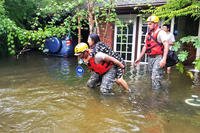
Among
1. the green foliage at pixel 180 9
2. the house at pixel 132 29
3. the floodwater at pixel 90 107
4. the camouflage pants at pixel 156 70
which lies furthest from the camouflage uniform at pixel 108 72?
the house at pixel 132 29

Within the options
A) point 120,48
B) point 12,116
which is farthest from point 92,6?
point 12,116

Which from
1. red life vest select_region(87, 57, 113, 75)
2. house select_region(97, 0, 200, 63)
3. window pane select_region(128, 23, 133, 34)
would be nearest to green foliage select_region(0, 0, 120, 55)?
house select_region(97, 0, 200, 63)

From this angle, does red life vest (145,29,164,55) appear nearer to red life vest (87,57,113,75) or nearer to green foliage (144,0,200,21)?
green foliage (144,0,200,21)

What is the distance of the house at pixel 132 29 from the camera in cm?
1323

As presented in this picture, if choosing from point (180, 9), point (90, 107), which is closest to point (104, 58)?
point (90, 107)

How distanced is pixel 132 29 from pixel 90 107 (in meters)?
7.78

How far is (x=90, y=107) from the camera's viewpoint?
694cm

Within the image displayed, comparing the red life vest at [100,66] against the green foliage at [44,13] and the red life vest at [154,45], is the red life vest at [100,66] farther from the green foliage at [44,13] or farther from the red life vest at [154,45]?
the green foliage at [44,13]

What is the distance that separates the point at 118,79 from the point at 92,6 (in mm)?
4879

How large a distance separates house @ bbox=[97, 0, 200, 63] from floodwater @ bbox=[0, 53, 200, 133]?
345 cm

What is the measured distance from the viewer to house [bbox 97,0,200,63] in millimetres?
13227

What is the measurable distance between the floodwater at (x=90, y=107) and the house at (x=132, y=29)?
3.45m

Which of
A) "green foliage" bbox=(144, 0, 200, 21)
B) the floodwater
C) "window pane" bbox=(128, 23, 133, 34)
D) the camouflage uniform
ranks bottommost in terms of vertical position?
the floodwater

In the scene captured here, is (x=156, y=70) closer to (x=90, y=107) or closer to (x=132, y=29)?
(x=90, y=107)
